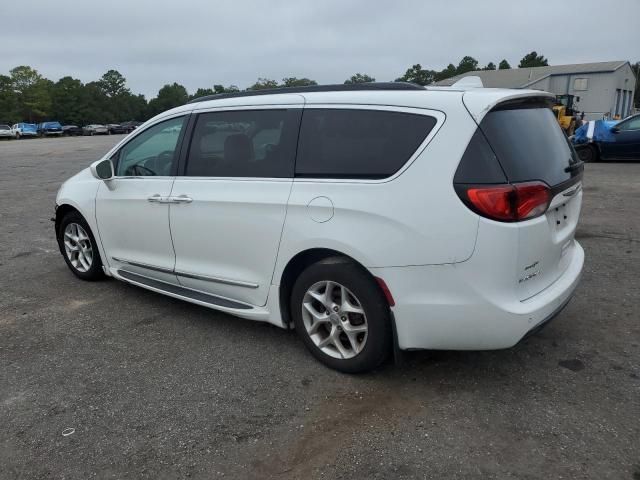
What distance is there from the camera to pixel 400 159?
2.99 m

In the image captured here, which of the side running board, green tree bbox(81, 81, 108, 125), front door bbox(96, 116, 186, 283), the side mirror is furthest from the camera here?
green tree bbox(81, 81, 108, 125)

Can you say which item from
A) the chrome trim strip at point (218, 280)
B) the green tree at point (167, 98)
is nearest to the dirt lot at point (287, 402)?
the chrome trim strip at point (218, 280)

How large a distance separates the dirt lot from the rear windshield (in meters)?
1.27

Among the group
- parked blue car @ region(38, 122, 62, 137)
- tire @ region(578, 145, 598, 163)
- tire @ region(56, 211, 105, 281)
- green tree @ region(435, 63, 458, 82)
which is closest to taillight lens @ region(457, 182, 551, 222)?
tire @ region(56, 211, 105, 281)

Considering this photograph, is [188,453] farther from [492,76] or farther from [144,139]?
[492,76]

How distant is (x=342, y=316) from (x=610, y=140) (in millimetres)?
14943

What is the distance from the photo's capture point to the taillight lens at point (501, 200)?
2729mm

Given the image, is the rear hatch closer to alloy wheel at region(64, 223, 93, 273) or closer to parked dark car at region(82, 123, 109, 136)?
alloy wheel at region(64, 223, 93, 273)

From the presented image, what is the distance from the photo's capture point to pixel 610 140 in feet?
50.1

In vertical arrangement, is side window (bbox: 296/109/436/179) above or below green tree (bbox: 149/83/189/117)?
below

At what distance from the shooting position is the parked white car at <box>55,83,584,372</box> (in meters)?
2.80

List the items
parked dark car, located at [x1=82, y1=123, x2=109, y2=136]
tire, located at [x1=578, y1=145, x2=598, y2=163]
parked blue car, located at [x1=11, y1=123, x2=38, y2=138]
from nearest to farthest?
1. tire, located at [x1=578, y1=145, x2=598, y2=163]
2. parked blue car, located at [x1=11, y1=123, x2=38, y2=138]
3. parked dark car, located at [x1=82, y1=123, x2=109, y2=136]

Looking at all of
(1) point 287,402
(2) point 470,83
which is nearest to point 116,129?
(2) point 470,83

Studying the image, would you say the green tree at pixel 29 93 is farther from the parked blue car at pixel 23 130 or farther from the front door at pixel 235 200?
Result: the front door at pixel 235 200
